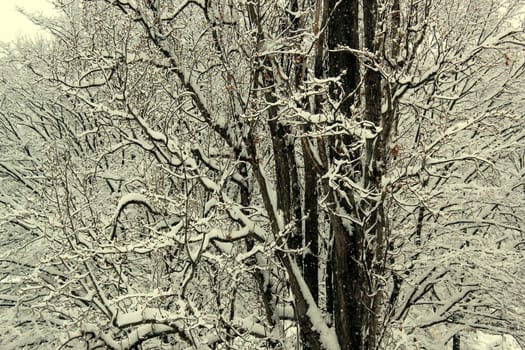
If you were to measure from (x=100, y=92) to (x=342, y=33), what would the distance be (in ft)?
25.0

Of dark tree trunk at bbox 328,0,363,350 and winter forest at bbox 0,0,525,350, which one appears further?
dark tree trunk at bbox 328,0,363,350

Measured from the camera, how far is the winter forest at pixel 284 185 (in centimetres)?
434

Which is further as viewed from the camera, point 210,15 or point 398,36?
point 210,15

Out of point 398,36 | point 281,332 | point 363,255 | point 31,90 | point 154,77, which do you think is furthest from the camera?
point 31,90

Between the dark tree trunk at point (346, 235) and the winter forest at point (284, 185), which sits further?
the dark tree trunk at point (346, 235)

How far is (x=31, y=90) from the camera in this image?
477 inches

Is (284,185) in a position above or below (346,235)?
above

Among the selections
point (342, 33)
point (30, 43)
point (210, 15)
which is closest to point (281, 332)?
point (342, 33)

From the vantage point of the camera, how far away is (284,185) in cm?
567

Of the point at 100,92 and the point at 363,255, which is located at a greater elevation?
the point at 100,92

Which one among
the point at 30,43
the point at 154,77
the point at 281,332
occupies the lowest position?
the point at 281,332

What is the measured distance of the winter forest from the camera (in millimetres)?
4340

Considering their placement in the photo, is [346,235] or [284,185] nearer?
[346,235]

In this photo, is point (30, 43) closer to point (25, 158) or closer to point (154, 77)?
point (25, 158)
